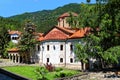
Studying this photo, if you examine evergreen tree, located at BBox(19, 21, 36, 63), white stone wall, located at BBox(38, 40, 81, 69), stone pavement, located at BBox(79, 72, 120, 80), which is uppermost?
evergreen tree, located at BBox(19, 21, 36, 63)

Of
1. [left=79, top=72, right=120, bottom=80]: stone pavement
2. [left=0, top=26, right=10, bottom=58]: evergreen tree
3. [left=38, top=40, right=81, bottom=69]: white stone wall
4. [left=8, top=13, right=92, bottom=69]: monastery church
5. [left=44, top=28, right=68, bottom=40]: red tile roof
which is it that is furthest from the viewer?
[left=0, top=26, right=10, bottom=58]: evergreen tree

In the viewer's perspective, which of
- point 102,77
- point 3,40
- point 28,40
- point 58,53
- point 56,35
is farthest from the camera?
point 3,40

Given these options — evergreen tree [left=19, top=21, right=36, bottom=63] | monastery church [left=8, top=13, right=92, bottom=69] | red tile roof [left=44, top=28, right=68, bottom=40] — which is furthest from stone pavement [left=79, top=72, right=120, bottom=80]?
evergreen tree [left=19, top=21, right=36, bottom=63]

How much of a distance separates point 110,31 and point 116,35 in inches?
47.9

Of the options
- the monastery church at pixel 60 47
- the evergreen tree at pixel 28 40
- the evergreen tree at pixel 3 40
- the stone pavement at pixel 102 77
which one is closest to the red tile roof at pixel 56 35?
the monastery church at pixel 60 47

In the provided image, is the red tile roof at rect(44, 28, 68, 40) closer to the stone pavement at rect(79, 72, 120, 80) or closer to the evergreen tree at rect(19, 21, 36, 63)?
the evergreen tree at rect(19, 21, 36, 63)

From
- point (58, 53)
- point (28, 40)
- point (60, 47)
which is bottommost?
point (58, 53)

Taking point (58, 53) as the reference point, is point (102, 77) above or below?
below

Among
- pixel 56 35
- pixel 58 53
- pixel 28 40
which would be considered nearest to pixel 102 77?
pixel 58 53

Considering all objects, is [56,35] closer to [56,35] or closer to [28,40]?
[56,35]

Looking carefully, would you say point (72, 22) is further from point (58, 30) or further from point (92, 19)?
point (58, 30)

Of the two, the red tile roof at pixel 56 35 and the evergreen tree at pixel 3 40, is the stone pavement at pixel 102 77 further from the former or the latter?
the evergreen tree at pixel 3 40

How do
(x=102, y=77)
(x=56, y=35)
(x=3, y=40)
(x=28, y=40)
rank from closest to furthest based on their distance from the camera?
(x=102, y=77) < (x=56, y=35) < (x=28, y=40) < (x=3, y=40)

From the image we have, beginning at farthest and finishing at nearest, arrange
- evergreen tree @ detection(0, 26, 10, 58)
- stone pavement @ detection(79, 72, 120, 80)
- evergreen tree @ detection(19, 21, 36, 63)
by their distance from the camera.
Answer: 1. evergreen tree @ detection(0, 26, 10, 58)
2. evergreen tree @ detection(19, 21, 36, 63)
3. stone pavement @ detection(79, 72, 120, 80)
